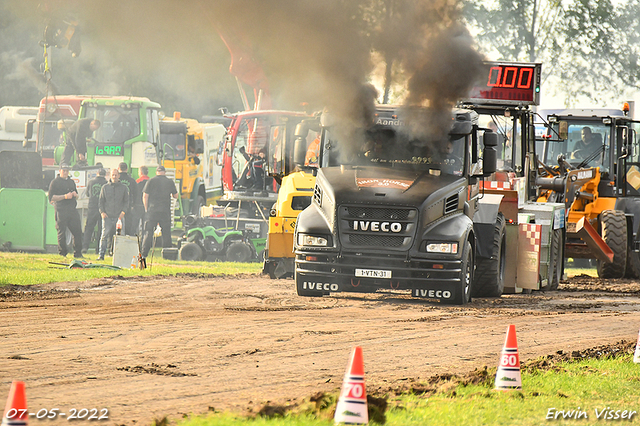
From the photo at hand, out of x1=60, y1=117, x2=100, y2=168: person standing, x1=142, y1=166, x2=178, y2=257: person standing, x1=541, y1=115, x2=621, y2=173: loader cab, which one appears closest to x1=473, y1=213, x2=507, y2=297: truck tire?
x1=541, y1=115, x2=621, y2=173: loader cab

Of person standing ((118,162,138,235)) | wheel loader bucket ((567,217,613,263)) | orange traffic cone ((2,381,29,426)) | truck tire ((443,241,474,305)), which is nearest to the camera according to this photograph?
orange traffic cone ((2,381,29,426))

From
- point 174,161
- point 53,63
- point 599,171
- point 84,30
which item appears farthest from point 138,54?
point 53,63

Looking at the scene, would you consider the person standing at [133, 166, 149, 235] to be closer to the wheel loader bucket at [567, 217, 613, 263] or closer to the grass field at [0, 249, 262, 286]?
the grass field at [0, 249, 262, 286]

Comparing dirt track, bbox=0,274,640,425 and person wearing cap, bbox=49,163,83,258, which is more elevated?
person wearing cap, bbox=49,163,83,258

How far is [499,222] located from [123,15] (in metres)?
6.42

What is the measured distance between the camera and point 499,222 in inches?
583

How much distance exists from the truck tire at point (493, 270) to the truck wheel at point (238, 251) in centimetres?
798

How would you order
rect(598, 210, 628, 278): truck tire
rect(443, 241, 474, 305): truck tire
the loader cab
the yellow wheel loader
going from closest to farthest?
rect(443, 241, 474, 305): truck tire → the yellow wheel loader → rect(598, 210, 628, 278): truck tire → the loader cab

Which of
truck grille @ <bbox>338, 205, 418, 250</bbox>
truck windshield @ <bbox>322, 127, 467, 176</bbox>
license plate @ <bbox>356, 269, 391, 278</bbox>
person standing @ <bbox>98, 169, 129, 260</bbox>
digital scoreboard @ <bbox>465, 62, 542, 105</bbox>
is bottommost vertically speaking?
license plate @ <bbox>356, 269, 391, 278</bbox>

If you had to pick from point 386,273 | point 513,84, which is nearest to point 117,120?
point 513,84

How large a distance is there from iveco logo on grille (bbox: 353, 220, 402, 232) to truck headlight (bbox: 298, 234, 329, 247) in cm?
45

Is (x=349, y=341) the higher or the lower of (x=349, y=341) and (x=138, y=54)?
the lower

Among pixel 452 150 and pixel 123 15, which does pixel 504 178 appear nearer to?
pixel 452 150

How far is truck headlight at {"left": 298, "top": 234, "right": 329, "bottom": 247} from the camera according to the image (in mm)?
12797
